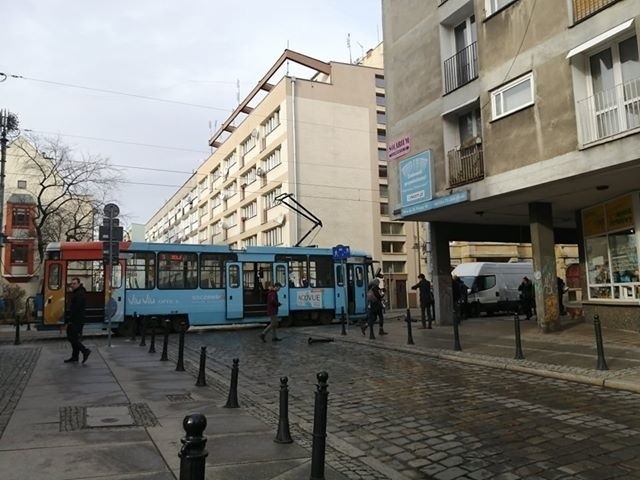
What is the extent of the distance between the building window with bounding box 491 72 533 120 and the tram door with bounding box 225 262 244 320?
11.5 meters

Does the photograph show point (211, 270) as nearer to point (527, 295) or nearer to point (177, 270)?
point (177, 270)

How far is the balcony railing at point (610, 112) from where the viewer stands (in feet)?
38.9

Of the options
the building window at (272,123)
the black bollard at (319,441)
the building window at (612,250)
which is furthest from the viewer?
the building window at (272,123)

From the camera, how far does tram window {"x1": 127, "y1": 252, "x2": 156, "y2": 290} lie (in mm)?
19734

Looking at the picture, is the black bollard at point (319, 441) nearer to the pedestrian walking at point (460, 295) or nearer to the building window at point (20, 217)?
the pedestrian walking at point (460, 295)

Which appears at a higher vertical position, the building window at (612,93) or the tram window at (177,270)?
the building window at (612,93)

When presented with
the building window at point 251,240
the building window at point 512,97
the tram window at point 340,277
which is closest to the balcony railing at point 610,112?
the building window at point 512,97

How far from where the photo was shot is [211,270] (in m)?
21.2

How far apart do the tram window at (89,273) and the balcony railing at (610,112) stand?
15.6 meters

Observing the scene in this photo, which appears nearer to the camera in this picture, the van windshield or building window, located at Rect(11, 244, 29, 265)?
the van windshield

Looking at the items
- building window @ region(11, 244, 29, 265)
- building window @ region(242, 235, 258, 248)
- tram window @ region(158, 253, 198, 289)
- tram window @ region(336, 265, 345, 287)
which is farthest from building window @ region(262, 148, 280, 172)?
building window @ region(11, 244, 29, 265)

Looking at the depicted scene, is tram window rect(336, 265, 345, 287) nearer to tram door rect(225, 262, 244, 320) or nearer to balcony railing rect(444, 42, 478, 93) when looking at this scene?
tram door rect(225, 262, 244, 320)

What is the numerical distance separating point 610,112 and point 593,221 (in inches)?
214

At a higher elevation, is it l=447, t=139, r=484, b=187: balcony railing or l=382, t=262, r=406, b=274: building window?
l=447, t=139, r=484, b=187: balcony railing
